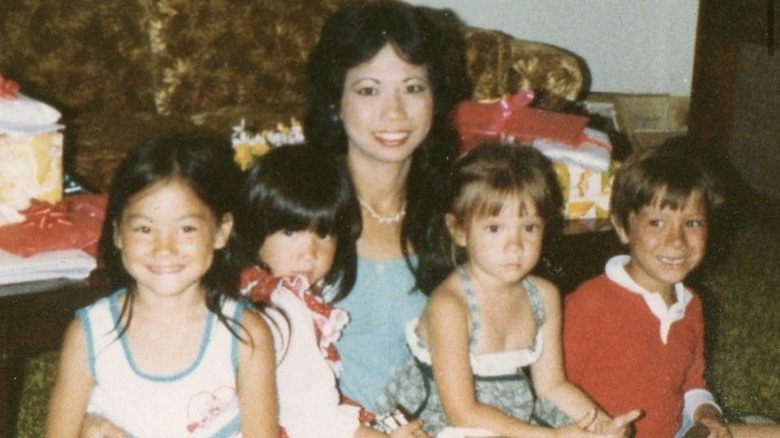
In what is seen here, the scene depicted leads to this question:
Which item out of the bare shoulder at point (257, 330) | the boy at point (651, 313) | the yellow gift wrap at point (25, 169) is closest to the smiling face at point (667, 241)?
the boy at point (651, 313)

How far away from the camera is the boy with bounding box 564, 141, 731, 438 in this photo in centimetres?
175

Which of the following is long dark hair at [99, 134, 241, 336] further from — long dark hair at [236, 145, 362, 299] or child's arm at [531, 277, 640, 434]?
child's arm at [531, 277, 640, 434]

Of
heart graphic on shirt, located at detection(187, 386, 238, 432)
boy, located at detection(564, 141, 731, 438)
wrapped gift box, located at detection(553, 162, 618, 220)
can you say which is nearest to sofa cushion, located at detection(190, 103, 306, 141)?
wrapped gift box, located at detection(553, 162, 618, 220)

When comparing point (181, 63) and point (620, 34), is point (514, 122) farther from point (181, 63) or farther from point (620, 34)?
point (620, 34)

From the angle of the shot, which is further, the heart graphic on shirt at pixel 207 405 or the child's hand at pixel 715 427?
the child's hand at pixel 715 427

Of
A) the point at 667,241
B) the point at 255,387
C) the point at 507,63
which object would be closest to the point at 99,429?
the point at 255,387

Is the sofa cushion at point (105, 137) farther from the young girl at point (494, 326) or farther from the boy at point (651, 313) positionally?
the boy at point (651, 313)

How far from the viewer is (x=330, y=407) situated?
1.50 m

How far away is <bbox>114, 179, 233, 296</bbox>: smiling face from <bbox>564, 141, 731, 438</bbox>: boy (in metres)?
0.74

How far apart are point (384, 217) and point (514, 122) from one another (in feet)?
2.15

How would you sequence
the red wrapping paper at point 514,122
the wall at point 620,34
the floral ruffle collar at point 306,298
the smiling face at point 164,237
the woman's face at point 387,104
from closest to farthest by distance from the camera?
the smiling face at point 164,237
the floral ruffle collar at point 306,298
the woman's face at point 387,104
the red wrapping paper at point 514,122
the wall at point 620,34

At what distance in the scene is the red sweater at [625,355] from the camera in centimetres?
175

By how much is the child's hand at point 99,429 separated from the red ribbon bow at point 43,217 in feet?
1.37

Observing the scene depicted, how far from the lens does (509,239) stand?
157cm
